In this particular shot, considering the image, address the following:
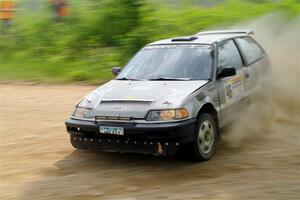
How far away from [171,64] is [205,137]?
52.3 inches

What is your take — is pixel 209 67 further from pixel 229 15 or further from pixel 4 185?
pixel 229 15

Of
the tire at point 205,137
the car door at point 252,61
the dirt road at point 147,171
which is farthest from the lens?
the car door at point 252,61

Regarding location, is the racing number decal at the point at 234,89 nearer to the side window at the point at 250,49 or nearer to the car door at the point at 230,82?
the car door at the point at 230,82

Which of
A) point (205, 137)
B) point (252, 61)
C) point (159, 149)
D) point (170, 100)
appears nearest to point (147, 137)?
point (159, 149)

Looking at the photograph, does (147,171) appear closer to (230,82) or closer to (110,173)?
(110,173)

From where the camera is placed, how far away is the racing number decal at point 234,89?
24.0 ft

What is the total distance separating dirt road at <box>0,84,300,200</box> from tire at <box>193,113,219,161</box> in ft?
0.40

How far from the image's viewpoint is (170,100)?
6387 mm

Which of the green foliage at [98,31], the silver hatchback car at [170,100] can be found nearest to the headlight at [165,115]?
the silver hatchback car at [170,100]

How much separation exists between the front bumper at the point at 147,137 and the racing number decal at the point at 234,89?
3.84 ft

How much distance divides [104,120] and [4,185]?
1.41 metres

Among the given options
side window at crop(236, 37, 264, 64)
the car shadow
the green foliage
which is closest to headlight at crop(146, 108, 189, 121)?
Result: the car shadow

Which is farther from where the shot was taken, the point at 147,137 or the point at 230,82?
the point at 230,82

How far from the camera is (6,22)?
18.8 metres
